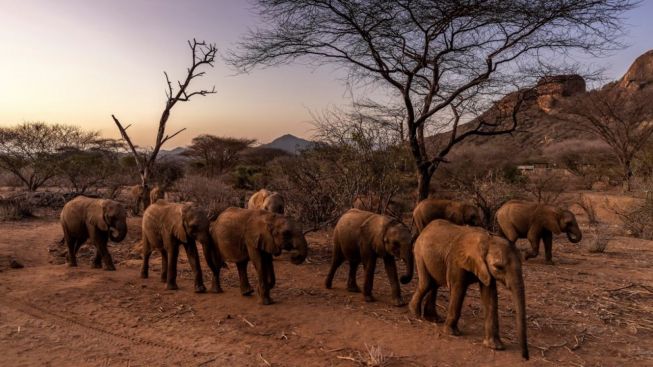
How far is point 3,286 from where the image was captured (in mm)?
6793

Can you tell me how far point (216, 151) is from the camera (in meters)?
34.8

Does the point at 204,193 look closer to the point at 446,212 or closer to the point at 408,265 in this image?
the point at 446,212

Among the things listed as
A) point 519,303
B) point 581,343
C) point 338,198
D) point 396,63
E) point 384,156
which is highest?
point 396,63

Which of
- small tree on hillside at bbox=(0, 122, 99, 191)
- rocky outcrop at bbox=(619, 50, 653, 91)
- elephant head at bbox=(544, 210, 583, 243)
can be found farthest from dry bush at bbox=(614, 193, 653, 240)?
rocky outcrop at bbox=(619, 50, 653, 91)

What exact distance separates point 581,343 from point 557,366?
90 cm

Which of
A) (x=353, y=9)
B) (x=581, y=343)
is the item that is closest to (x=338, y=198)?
(x=353, y=9)

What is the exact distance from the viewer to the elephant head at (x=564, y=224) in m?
9.34

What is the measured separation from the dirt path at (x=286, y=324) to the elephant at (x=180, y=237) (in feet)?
0.86

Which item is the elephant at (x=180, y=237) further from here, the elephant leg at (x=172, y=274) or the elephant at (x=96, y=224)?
the elephant at (x=96, y=224)

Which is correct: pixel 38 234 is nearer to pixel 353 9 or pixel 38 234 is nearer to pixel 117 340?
pixel 117 340

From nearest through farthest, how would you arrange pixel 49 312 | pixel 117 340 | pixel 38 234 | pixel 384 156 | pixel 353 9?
1. pixel 117 340
2. pixel 49 312
3. pixel 353 9
4. pixel 384 156
5. pixel 38 234

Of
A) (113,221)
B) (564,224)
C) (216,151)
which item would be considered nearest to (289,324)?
(113,221)

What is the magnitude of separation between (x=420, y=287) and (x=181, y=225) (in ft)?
12.1

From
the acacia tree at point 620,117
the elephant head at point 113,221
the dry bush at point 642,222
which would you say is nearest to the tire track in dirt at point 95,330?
the elephant head at point 113,221
